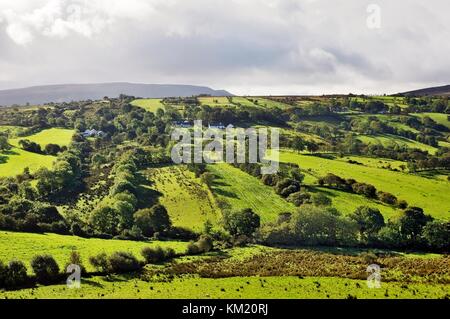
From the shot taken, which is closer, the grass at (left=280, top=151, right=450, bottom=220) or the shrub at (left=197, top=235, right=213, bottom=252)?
the shrub at (left=197, top=235, right=213, bottom=252)

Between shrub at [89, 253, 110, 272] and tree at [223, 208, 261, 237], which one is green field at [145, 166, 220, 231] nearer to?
tree at [223, 208, 261, 237]

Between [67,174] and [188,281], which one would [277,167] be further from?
[188,281]

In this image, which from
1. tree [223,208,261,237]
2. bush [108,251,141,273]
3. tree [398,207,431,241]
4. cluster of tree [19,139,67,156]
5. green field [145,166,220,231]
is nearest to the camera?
bush [108,251,141,273]

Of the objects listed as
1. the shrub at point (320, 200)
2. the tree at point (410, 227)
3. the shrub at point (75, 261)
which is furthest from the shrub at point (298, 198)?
the shrub at point (75, 261)

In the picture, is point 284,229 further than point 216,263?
Yes

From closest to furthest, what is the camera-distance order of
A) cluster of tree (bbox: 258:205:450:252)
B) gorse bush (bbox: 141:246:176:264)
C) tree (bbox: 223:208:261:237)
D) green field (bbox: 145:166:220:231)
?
gorse bush (bbox: 141:246:176:264)
cluster of tree (bbox: 258:205:450:252)
tree (bbox: 223:208:261:237)
green field (bbox: 145:166:220:231)

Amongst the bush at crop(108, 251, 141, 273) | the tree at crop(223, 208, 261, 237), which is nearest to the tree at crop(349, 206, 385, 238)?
the tree at crop(223, 208, 261, 237)
